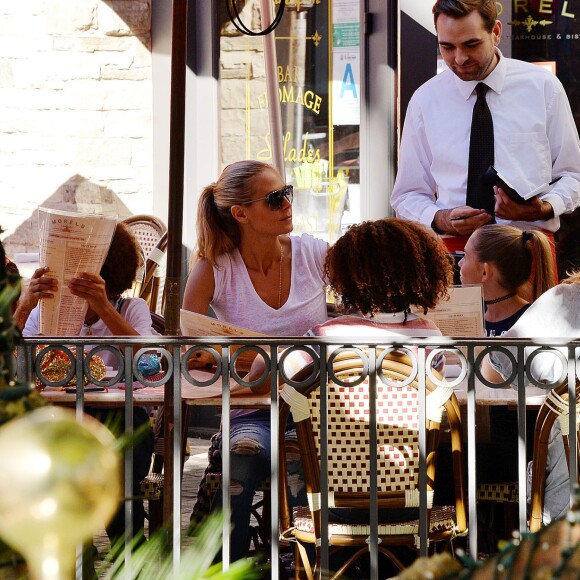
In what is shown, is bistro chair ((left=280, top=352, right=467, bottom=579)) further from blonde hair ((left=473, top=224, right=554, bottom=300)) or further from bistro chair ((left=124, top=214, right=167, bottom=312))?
bistro chair ((left=124, top=214, right=167, bottom=312))

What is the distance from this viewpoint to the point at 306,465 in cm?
266

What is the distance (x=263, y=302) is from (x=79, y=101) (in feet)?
10.7

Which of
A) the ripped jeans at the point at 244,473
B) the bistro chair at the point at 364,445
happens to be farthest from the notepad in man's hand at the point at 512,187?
the bistro chair at the point at 364,445

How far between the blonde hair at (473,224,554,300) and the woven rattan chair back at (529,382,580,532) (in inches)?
51.2

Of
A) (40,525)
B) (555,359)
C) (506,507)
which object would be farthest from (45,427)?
(506,507)

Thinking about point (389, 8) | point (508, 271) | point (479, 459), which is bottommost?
point (479, 459)

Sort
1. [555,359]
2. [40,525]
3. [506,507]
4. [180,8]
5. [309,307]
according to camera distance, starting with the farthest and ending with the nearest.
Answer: [309,307] < [506,507] < [555,359] < [180,8] < [40,525]

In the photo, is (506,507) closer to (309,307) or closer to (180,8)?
(309,307)

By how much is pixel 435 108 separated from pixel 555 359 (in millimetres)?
2985

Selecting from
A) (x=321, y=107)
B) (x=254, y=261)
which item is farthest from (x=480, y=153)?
(x=254, y=261)

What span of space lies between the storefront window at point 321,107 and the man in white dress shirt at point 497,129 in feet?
2.09

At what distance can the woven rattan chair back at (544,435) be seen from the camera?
2596mm

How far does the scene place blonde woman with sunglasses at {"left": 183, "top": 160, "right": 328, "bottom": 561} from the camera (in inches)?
148

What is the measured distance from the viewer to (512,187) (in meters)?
5.55
